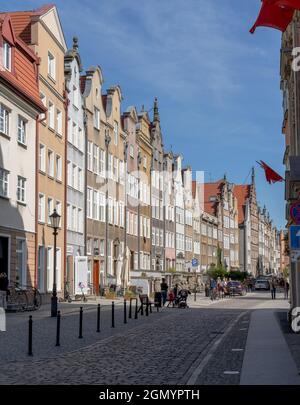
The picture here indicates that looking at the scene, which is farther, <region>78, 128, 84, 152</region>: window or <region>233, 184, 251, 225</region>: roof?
<region>233, 184, 251, 225</region>: roof

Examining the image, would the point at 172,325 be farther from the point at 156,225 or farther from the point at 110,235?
the point at 156,225

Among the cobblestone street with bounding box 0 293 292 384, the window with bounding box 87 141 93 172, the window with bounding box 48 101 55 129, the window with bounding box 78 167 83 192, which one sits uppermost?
the window with bounding box 48 101 55 129

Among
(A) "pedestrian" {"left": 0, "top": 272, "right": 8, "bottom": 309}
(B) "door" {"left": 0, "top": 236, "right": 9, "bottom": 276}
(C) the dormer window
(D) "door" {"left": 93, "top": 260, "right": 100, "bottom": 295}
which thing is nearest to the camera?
(A) "pedestrian" {"left": 0, "top": 272, "right": 8, "bottom": 309}

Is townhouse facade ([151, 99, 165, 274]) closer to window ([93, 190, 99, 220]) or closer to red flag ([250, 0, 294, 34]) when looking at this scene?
window ([93, 190, 99, 220])

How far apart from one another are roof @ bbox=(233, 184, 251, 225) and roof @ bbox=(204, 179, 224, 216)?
51.7 ft

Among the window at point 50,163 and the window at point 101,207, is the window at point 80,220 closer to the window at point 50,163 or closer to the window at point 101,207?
the window at point 101,207

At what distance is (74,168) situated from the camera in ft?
145

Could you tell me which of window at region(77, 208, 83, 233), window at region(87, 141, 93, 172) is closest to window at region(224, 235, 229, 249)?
window at region(87, 141, 93, 172)

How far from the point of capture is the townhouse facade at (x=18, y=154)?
30766 millimetres

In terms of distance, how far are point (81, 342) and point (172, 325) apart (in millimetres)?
7009

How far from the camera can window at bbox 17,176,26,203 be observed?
3301 centimetres

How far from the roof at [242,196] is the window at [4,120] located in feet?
324

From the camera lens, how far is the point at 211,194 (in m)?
111

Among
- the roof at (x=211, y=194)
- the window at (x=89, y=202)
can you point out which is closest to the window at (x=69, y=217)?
the window at (x=89, y=202)
